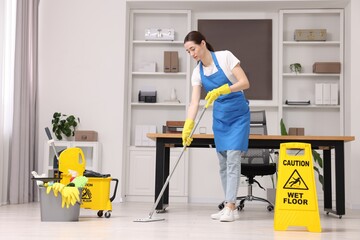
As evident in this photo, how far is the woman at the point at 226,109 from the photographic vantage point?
3922 mm

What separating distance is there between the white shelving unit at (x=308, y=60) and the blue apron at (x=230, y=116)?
2.61 m

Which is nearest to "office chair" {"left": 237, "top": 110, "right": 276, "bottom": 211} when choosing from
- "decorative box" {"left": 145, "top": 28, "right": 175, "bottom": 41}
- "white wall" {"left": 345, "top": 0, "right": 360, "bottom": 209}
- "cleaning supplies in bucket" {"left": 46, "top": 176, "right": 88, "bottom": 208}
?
"white wall" {"left": 345, "top": 0, "right": 360, "bottom": 209}

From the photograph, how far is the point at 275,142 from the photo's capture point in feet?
14.5

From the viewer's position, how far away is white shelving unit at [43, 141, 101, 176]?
6.01 metres

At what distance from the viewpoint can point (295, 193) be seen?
3.49 meters

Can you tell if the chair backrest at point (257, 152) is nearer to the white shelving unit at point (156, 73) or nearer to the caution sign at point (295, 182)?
the white shelving unit at point (156, 73)

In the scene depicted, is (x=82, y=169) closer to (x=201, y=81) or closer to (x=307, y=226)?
(x=201, y=81)

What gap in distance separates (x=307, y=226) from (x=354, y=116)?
9.76 feet

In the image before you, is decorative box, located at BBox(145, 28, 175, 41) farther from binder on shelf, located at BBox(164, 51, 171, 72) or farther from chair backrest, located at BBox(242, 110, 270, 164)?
chair backrest, located at BBox(242, 110, 270, 164)

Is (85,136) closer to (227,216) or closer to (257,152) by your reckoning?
(257,152)

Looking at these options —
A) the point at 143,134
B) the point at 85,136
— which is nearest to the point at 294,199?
the point at 85,136

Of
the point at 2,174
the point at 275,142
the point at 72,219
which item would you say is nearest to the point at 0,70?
the point at 2,174

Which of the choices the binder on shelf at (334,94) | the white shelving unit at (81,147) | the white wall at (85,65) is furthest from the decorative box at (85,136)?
the binder on shelf at (334,94)

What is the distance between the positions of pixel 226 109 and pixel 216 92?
0.24m
